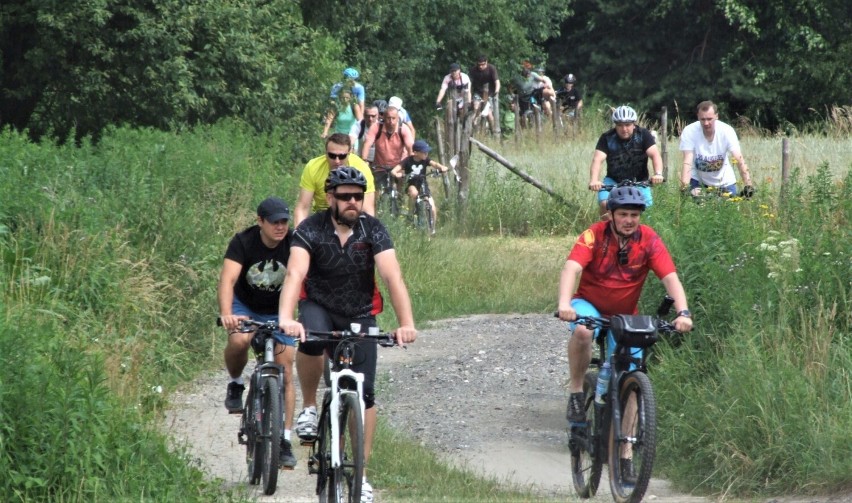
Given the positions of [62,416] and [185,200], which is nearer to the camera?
[62,416]

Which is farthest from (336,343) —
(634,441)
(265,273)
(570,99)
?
(570,99)

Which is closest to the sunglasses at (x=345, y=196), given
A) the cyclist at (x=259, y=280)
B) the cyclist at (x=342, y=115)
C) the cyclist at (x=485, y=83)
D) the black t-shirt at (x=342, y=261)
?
the black t-shirt at (x=342, y=261)

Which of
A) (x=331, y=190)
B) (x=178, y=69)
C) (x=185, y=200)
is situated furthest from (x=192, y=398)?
(x=178, y=69)

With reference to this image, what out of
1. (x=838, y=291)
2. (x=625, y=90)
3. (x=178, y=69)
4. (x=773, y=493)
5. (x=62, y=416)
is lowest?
(x=773, y=493)

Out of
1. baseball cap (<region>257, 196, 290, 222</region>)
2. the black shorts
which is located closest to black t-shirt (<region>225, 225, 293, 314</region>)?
baseball cap (<region>257, 196, 290, 222</region>)

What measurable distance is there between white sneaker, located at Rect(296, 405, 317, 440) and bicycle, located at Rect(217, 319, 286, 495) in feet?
0.72

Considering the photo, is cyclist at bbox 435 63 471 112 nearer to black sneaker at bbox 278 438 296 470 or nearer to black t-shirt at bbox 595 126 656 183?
black t-shirt at bbox 595 126 656 183

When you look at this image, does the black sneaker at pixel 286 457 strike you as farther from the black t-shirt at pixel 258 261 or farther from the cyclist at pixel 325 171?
the cyclist at pixel 325 171

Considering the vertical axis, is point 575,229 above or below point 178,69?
below

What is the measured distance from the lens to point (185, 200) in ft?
42.1

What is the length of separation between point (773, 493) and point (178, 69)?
13.5 m

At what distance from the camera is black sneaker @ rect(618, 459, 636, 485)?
774cm

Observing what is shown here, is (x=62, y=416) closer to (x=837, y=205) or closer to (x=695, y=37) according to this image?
(x=837, y=205)

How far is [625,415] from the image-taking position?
26.0 ft
